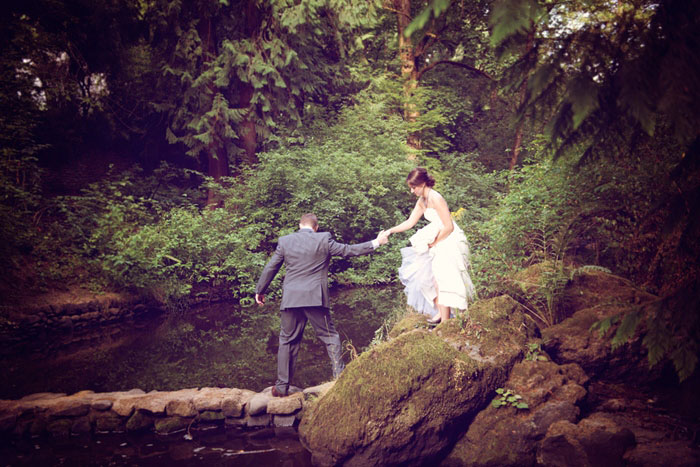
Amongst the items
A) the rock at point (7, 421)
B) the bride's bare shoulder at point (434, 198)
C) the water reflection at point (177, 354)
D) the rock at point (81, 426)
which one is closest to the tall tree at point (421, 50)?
the bride's bare shoulder at point (434, 198)

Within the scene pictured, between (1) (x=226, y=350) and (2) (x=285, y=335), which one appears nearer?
(2) (x=285, y=335)

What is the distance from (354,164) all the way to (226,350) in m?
8.21

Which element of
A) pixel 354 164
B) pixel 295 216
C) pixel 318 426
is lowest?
pixel 318 426

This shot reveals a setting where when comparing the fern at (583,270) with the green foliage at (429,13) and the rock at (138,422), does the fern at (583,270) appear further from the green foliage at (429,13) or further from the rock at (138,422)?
the rock at (138,422)

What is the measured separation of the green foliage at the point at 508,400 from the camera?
452 centimetres

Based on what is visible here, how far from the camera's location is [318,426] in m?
4.67

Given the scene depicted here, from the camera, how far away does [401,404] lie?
4387mm

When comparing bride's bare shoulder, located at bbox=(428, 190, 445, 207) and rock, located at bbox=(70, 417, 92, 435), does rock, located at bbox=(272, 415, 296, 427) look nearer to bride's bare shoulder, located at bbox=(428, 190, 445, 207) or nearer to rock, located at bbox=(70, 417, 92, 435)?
rock, located at bbox=(70, 417, 92, 435)

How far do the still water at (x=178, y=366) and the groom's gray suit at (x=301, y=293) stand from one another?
54 centimetres

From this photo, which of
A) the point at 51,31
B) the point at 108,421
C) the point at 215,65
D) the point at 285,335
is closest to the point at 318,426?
the point at 285,335

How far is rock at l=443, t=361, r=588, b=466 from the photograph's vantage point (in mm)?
4191

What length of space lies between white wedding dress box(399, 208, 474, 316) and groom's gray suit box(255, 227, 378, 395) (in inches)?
47.6

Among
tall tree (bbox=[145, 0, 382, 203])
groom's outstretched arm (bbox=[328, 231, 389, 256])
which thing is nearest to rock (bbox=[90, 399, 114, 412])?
groom's outstretched arm (bbox=[328, 231, 389, 256])

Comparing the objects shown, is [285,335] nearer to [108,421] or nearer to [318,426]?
[318,426]
